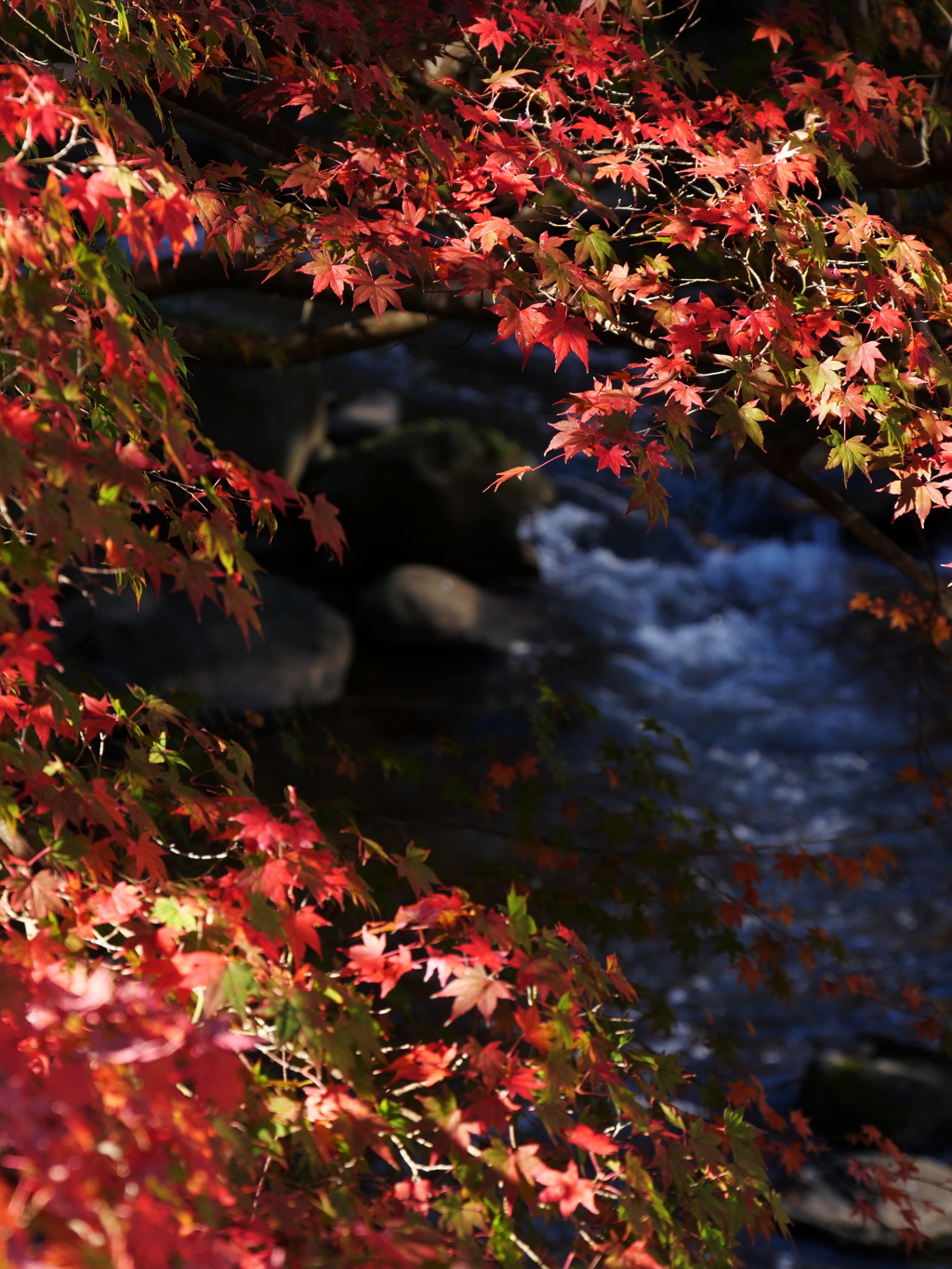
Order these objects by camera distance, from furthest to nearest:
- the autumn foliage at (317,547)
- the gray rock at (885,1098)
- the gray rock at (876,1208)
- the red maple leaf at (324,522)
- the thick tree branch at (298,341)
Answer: the gray rock at (885,1098), the thick tree branch at (298,341), the gray rock at (876,1208), the red maple leaf at (324,522), the autumn foliage at (317,547)

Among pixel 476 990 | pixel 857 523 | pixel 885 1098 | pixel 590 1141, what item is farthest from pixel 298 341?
pixel 885 1098

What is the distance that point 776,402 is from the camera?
2684 mm

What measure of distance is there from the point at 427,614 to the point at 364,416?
9.77 feet

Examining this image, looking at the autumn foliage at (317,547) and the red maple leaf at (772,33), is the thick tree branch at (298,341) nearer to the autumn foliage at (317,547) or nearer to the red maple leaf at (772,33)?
the autumn foliage at (317,547)

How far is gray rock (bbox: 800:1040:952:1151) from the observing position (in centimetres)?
458

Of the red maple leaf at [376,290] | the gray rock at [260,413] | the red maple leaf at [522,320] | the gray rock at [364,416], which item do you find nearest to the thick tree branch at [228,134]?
the red maple leaf at [376,290]

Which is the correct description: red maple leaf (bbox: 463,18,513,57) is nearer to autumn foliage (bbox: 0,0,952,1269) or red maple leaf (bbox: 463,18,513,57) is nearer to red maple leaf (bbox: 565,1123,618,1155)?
autumn foliage (bbox: 0,0,952,1269)

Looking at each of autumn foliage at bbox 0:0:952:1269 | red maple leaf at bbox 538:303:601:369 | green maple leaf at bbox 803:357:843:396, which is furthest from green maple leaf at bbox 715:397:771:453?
red maple leaf at bbox 538:303:601:369

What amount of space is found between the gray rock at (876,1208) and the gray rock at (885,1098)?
185mm

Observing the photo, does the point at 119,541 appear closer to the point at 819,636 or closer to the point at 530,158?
the point at 530,158

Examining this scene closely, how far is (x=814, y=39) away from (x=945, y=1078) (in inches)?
168

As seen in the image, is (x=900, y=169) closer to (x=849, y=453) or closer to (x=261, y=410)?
(x=849, y=453)

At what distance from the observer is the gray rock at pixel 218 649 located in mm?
6945

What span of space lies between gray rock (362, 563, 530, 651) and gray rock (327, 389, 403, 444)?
224 centimetres
